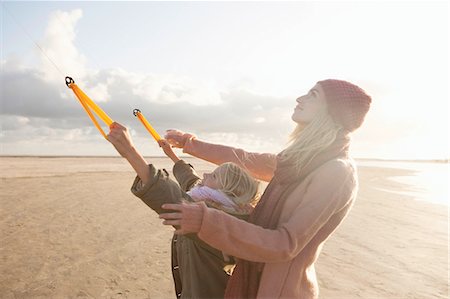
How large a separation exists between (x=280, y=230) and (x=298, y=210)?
13 cm

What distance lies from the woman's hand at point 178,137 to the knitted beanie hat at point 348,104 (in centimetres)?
147

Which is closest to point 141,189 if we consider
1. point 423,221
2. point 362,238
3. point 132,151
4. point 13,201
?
point 132,151

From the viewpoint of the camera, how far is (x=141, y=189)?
73.0 inches

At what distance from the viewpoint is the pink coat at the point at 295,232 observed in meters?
1.73

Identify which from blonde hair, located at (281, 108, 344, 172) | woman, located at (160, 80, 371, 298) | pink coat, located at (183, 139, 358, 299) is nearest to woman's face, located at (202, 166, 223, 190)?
woman, located at (160, 80, 371, 298)

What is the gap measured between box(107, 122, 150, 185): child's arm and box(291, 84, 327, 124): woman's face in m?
0.87

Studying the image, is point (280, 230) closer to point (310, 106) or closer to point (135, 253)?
point (310, 106)

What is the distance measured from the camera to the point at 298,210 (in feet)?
5.93

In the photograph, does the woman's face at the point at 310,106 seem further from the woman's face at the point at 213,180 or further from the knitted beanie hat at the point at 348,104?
the woman's face at the point at 213,180

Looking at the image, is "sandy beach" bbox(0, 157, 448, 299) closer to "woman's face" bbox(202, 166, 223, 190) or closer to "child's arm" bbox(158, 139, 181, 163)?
"child's arm" bbox(158, 139, 181, 163)

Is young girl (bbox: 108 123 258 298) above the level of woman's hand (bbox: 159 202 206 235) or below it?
below

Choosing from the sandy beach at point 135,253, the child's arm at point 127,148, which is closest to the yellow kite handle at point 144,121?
the child's arm at point 127,148

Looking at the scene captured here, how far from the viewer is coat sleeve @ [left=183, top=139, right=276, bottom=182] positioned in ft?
9.53

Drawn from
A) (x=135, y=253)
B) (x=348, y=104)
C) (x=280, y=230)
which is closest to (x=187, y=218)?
(x=280, y=230)
